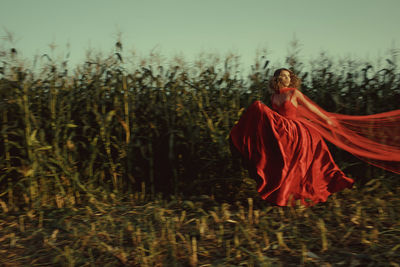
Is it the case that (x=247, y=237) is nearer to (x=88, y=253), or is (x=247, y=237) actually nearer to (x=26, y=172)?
(x=88, y=253)

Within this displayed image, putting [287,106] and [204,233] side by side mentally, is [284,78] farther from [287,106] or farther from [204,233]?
[204,233]

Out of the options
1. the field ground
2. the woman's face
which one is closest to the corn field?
the field ground

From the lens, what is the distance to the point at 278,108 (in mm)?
4316

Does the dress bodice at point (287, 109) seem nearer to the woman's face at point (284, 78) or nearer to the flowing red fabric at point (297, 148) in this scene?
the flowing red fabric at point (297, 148)

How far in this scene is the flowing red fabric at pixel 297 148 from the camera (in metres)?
4.14

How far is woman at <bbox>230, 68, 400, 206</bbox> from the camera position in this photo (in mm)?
4145

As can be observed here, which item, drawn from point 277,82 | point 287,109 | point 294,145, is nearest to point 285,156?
point 294,145

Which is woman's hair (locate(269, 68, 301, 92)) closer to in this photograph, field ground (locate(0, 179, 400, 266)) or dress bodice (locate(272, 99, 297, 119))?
dress bodice (locate(272, 99, 297, 119))

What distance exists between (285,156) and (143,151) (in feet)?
5.77

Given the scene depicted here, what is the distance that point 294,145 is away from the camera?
13.8ft

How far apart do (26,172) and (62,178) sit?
0.43m

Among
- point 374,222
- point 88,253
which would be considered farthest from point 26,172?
point 374,222

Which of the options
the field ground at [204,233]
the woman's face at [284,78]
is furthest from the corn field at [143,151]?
the woman's face at [284,78]


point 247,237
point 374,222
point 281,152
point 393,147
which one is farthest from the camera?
point 393,147
